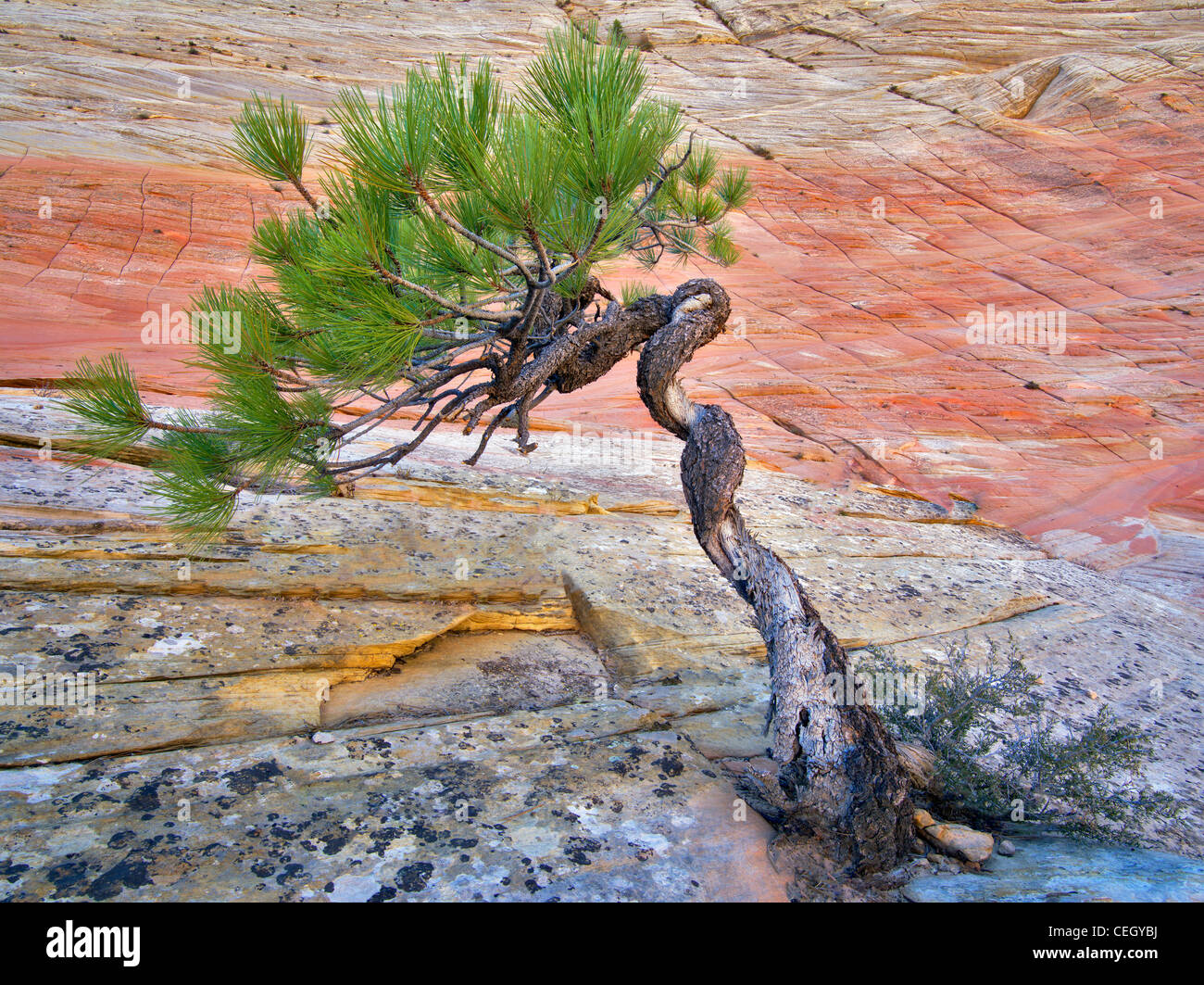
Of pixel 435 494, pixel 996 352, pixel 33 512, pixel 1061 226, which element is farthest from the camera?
pixel 1061 226

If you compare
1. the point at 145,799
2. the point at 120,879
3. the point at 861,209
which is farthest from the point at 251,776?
the point at 861,209

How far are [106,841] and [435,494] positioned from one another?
320 centimetres

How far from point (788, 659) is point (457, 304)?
186 cm

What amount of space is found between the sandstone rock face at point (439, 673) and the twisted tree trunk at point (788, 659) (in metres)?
0.25

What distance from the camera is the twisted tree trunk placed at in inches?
103

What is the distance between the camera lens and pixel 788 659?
307 cm

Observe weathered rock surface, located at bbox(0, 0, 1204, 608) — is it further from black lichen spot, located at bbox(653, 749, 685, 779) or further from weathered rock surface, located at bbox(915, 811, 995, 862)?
black lichen spot, located at bbox(653, 749, 685, 779)

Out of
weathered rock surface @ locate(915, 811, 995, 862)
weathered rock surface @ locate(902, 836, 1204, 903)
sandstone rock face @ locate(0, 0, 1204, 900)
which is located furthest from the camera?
weathered rock surface @ locate(915, 811, 995, 862)

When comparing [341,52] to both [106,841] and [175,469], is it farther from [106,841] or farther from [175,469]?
[106,841]

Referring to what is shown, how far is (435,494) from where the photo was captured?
5203 millimetres

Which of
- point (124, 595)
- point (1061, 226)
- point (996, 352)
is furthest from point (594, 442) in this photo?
point (1061, 226)

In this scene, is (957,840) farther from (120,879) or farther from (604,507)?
(604,507)

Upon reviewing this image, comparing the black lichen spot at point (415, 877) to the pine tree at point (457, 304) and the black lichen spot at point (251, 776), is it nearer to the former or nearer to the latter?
the black lichen spot at point (251, 776)

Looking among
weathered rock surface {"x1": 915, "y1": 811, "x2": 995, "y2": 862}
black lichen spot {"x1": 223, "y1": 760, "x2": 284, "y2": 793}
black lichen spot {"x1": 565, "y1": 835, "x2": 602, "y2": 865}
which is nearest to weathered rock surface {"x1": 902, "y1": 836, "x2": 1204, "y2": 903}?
weathered rock surface {"x1": 915, "y1": 811, "x2": 995, "y2": 862}
